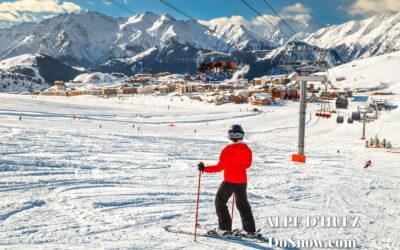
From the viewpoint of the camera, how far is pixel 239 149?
6.81m

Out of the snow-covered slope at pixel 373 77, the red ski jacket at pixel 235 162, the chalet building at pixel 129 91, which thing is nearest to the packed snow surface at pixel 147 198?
the red ski jacket at pixel 235 162

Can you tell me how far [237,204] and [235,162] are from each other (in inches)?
30.6

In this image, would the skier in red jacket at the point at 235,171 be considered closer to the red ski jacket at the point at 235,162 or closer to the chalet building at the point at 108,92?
the red ski jacket at the point at 235,162

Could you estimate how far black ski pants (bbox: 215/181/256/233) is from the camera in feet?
22.6

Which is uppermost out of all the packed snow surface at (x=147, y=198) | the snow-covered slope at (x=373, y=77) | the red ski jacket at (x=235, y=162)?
the snow-covered slope at (x=373, y=77)

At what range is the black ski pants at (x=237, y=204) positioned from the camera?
6.90m

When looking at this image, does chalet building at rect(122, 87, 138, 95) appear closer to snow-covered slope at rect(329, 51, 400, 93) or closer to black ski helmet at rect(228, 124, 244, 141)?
snow-covered slope at rect(329, 51, 400, 93)

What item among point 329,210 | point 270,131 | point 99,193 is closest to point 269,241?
point 329,210

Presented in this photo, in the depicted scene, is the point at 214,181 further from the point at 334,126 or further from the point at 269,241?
the point at 334,126

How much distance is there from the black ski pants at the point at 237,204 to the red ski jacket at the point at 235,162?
0.12 metres

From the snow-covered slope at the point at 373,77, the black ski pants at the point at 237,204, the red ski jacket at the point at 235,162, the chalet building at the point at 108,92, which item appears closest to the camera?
the red ski jacket at the point at 235,162

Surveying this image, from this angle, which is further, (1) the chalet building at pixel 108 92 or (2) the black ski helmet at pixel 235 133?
(1) the chalet building at pixel 108 92

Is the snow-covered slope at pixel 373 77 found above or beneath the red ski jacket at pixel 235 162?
above

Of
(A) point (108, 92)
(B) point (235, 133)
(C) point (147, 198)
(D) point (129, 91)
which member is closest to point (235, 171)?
(B) point (235, 133)
